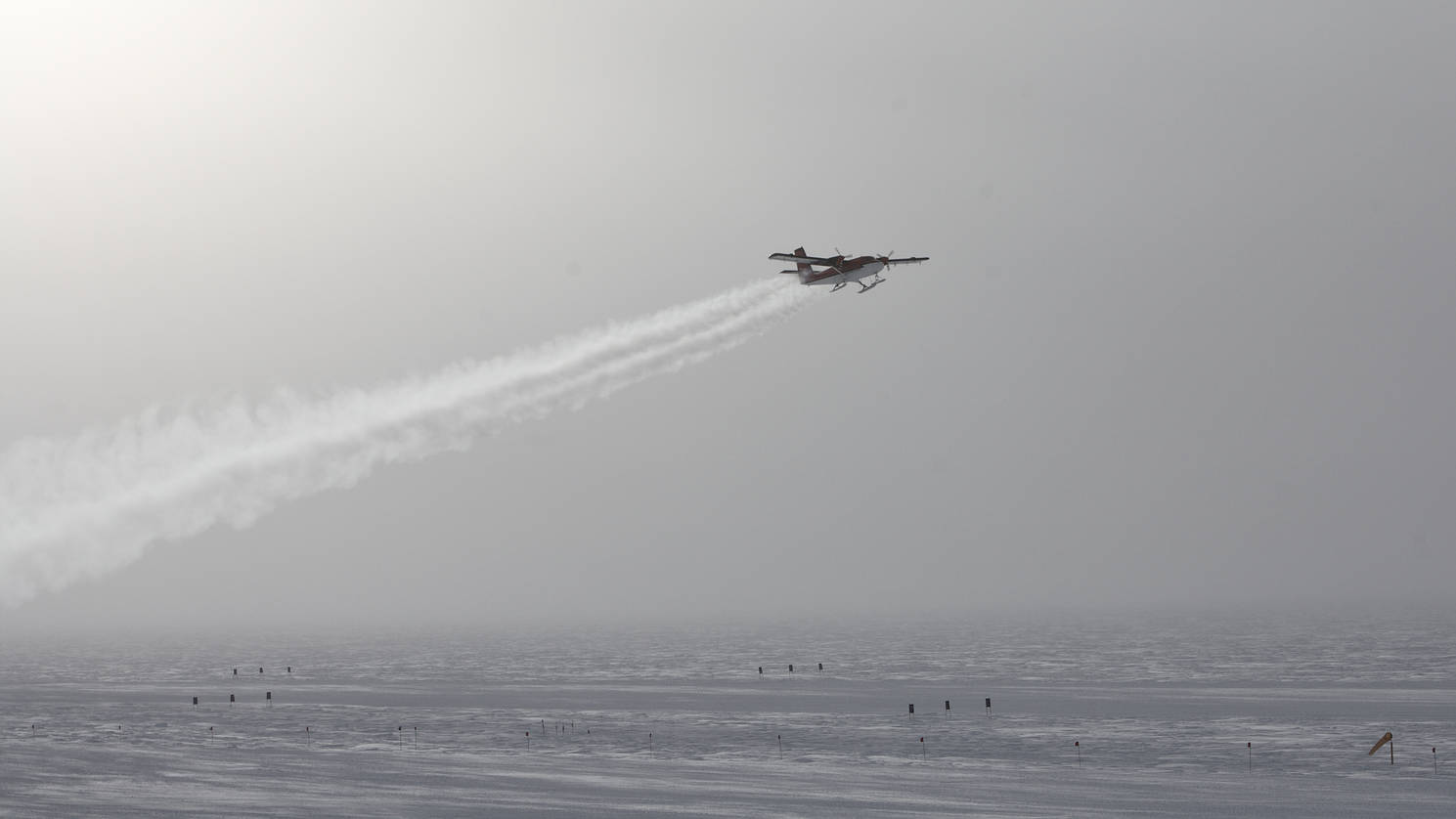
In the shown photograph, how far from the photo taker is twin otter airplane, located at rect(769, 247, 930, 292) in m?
83.6

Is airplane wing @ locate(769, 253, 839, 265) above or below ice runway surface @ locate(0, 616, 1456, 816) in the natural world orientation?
above

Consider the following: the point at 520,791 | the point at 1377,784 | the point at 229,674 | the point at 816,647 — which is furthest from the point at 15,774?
the point at 816,647

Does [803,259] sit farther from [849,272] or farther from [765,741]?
[765,741]

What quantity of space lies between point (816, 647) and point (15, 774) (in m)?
127

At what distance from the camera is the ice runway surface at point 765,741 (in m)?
53.4

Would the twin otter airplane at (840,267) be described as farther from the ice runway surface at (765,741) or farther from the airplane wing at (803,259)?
the ice runway surface at (765,741)

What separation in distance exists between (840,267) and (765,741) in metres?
30.3

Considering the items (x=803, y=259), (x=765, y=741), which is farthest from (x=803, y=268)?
(x=765, y=741)

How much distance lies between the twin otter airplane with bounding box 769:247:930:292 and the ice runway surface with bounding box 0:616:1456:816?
27628 millimetres

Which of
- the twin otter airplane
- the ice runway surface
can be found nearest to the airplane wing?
the twin otter airplane

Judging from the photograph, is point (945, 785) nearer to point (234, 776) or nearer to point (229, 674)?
point (234, 776)

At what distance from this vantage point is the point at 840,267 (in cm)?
8438

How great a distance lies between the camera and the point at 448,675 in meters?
132

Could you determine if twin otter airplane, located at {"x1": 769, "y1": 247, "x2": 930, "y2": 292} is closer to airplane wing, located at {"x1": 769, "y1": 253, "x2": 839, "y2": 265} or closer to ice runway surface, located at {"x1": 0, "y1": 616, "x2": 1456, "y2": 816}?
airplane wing, located at {"x1": 769, "y1": 253, "x2": 839, "y2": 265}
